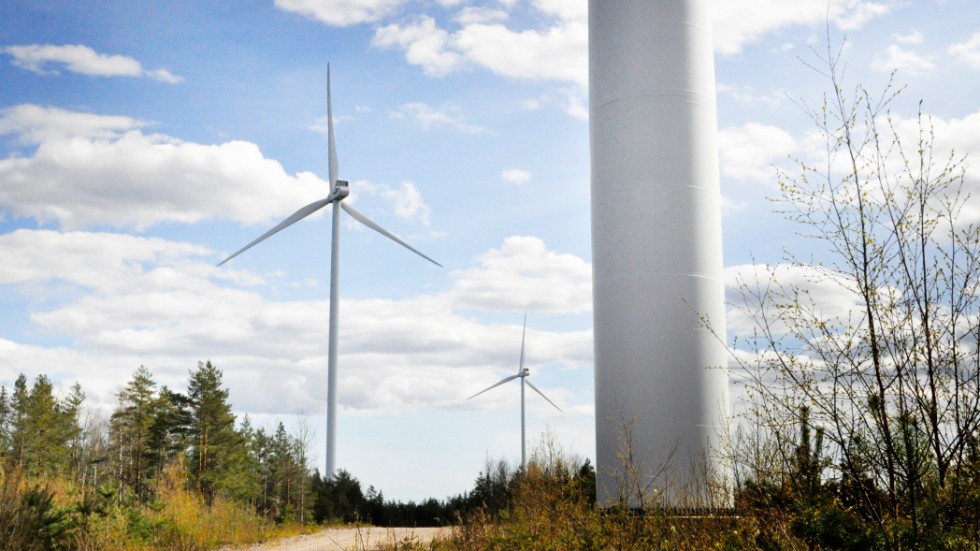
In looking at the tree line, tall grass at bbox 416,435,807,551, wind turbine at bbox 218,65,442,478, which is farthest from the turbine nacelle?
tall grass at bbox 416,435,807,551

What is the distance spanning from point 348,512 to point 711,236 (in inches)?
664

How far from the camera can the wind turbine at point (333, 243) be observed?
2800 cm

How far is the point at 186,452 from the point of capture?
39.1 metres

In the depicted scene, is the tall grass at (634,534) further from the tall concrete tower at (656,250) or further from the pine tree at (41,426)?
the pine tree at (41,426)

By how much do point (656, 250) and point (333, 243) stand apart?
18.1 metres

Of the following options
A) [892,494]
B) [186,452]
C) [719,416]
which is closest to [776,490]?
[892,494]

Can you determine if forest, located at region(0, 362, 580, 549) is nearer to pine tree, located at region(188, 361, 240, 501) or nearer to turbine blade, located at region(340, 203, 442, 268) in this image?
pine tree, located at region(188, 361, 240, 501)

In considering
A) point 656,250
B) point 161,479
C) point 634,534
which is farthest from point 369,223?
point 634,534

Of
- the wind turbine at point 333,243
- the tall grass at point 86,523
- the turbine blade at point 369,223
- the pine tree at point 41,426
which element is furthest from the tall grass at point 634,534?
the pine tree at point 41,426

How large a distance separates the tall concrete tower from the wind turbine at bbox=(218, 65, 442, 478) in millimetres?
15779

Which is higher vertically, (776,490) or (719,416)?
(719,416)

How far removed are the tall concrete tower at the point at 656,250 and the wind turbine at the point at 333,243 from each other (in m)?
15.8

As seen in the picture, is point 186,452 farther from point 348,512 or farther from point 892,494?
point 892,494

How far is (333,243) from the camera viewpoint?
97.1 feet
